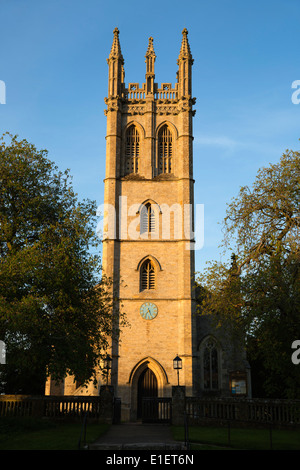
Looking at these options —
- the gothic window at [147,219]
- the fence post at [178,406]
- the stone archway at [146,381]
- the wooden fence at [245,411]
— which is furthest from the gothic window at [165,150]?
the fence post at [178,406]

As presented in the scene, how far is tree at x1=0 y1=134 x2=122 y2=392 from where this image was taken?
17.8 m

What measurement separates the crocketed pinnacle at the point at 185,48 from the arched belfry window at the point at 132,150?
7.06 m

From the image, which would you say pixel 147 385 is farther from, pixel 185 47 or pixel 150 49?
pixel 185 47

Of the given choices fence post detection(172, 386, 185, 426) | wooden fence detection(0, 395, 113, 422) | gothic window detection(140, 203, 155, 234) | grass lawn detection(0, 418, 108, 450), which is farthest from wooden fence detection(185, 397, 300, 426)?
gothic window detection(140, 203, 155, 234)

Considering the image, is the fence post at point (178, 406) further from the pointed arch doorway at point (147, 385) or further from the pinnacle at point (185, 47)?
the pinnacle at point (185, 47)

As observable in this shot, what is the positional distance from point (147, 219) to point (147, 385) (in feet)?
36.5

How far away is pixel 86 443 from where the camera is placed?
13562 mm

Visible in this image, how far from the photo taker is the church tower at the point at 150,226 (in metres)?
32.1

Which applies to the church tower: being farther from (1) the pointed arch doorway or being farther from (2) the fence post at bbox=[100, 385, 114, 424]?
(2) the fence post at bbox=[100, 385, 114, 424]

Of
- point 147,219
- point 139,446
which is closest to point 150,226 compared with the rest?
point 147,219

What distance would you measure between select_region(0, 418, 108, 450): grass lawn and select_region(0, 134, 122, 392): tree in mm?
1833
